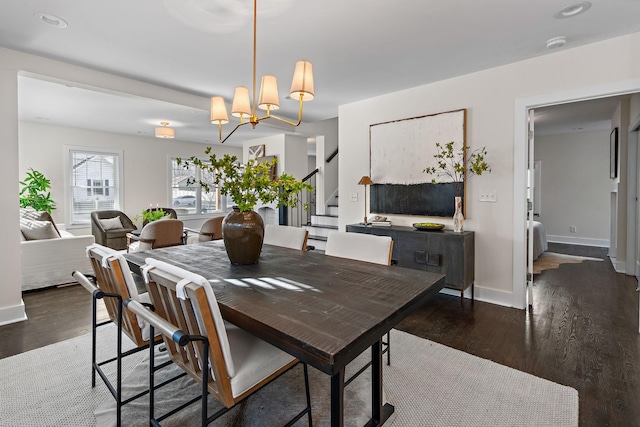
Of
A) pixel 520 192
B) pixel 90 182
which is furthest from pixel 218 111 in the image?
pixel 90 182

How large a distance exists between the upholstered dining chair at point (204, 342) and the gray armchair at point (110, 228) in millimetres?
5862

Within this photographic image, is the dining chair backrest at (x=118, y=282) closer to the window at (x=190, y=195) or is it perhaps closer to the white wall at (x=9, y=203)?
the white wall at (x=9, y=203)

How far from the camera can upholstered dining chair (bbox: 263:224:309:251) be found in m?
2.70

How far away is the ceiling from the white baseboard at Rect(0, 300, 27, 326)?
7.78ft

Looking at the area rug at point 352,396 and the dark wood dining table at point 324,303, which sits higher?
the dark wood dining table at point 324,303

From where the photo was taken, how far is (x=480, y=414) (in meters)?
1.73

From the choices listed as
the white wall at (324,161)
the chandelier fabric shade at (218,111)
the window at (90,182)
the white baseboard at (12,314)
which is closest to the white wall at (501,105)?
the chandelier fabric shade at (218,111)

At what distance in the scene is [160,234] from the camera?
421cm

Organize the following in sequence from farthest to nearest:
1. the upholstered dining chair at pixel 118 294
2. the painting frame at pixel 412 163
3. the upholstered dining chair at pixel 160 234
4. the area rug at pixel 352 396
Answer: the upholstered dining chair at pixel 160 234 < the painting frame at pixel 412 163 < the area rug at pixel 352 396 < the upholstered dining chair at pixel 118 294

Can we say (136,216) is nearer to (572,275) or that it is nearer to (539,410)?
(539,410)

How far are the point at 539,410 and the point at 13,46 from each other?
15.8 feet

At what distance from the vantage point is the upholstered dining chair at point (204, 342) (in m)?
1.15

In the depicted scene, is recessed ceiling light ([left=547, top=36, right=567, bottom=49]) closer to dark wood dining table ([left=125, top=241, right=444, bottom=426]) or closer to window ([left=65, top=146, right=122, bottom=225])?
dark wood dining table ([left=125, top=241, right=444, bottom=426])

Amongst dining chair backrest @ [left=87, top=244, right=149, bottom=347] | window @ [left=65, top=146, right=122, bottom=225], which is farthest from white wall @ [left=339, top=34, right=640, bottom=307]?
window @ [left=65, top=146, right=122, bottom=225]
